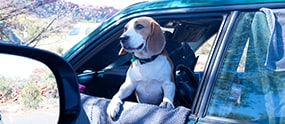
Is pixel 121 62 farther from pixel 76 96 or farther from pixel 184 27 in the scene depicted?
pixel 76 96

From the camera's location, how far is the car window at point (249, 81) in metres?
1.73

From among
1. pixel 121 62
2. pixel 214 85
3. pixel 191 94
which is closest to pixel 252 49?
pixel 214 85

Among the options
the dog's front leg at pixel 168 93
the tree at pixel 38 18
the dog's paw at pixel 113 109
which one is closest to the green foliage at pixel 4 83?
the dog's paw at pixel 113 109

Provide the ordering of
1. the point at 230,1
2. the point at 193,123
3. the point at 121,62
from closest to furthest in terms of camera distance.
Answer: the point at 193,123 → the point at 230,1 → the point at 121,62

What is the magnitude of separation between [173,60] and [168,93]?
770 millimetres

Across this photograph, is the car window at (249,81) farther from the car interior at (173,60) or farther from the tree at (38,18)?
the tree at (38,18)

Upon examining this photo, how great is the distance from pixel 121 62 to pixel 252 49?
1444 millimetres

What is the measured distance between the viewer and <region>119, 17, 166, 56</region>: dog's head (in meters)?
2.43

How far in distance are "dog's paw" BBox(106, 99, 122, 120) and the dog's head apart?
46 centimetres

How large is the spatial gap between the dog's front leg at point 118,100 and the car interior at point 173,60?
3.9 inches

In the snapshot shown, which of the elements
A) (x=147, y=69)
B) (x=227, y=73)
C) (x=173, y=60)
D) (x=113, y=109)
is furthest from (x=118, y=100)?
(x=173, y=60)

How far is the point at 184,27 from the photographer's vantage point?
105 inches

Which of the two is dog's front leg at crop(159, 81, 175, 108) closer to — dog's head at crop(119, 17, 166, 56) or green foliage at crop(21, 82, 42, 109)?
dog's head at crop(119, 17, 166, 56)

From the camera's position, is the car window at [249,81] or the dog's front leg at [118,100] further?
the dog's front leg at [118,100]
